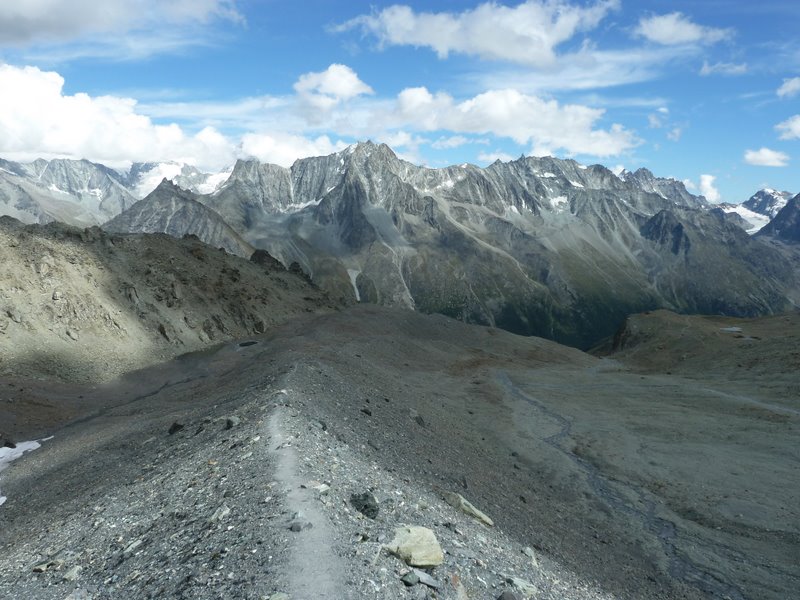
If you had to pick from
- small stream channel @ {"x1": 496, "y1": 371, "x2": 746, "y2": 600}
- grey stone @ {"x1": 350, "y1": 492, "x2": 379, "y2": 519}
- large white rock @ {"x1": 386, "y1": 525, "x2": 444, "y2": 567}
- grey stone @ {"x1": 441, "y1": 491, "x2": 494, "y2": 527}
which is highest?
grey stone @ {"x1": 350, "y1": 492, "x2": 379, "y2": 519}

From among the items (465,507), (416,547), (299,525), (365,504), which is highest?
(299,525)

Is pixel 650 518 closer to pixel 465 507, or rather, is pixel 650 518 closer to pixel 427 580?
pixel 465 507

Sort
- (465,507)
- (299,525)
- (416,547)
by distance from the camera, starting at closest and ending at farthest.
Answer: (299,525) < (416,547) < (465,507)

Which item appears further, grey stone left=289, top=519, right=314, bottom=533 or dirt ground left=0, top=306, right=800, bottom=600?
dirt ground left=0, top=306, right=800, bottom=600

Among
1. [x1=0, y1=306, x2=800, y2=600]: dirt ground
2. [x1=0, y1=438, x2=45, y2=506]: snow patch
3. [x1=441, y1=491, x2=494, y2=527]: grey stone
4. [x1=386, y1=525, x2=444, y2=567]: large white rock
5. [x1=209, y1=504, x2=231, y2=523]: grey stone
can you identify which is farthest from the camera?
[x1=0, y1=438, x2=45, y2=506]: snow patch

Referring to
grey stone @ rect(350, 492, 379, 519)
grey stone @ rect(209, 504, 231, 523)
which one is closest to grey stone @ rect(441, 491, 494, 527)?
grey stone @ rect(350, 492, 379, 519)

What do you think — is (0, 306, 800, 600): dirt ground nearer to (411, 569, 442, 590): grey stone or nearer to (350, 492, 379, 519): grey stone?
(411, 569, 442, 590): grey stone

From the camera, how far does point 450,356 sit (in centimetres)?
9162

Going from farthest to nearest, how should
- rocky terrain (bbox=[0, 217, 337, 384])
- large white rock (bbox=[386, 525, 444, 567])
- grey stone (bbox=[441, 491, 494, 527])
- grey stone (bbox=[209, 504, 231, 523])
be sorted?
rocky terrain (bbox=[0, 217, 337, 384]) → grey stone (bbox=[441, 491, 494, 527]) → grey stone (bbox=[209, 504, 231, 523]) → large white rock (bbox=[386, 525, 444, 567])

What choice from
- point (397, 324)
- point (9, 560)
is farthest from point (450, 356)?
point (9, 560)

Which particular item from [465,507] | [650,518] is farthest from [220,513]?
[650,518]

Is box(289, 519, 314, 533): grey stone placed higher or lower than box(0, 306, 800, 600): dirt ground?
higher

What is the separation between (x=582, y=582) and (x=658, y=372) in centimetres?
7988

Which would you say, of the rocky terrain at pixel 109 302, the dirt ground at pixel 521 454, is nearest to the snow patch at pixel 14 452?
the dirt ground at pixel 521 454
